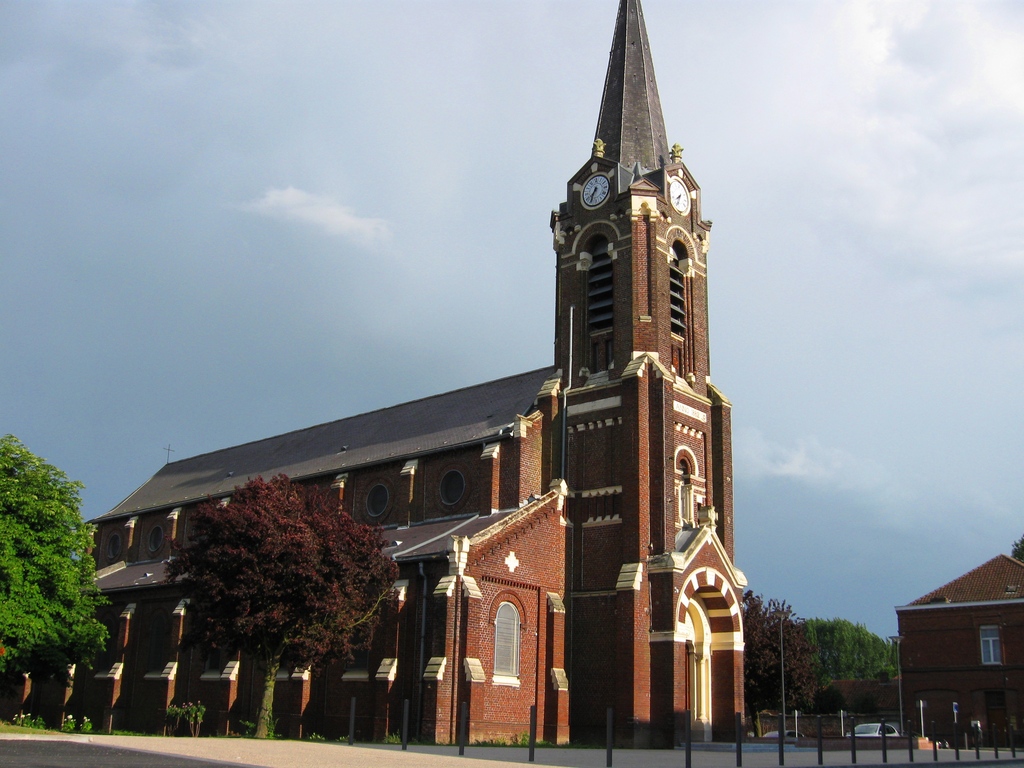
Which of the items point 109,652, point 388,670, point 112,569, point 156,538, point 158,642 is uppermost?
point 156,538

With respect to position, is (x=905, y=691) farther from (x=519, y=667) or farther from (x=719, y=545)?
(x=519, y=667)

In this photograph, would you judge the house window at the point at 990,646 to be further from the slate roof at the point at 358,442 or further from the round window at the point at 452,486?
the round window at the point at 452,486

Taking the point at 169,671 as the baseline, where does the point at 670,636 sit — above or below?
above

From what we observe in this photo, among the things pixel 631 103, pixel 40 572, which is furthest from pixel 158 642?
pixel 631 103

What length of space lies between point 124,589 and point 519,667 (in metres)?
22.7

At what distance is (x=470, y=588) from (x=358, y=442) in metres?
16.7

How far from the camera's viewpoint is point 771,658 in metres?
48.7

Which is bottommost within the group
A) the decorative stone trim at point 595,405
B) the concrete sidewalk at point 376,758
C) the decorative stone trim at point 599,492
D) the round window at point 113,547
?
the concrete sidewalk at point 376,758

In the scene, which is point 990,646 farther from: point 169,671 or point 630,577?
point 169,671

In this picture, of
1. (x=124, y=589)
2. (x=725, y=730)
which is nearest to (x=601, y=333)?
(x=725, y=730)

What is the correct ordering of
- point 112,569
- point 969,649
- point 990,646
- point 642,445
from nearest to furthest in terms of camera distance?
point 642,445 → point 990,646 → point 112,569 → point 969,649

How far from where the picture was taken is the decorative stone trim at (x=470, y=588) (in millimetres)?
32125

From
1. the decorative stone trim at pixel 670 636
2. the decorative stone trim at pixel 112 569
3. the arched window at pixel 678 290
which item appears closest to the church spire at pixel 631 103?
the arched window at pixel 678 290

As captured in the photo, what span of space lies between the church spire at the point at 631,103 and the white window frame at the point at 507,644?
64.5ft
